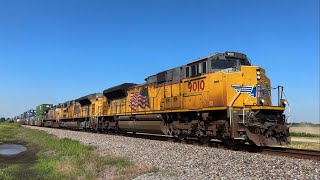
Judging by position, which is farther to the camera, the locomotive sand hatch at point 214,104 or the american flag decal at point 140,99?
the american flag decal at point 140,99

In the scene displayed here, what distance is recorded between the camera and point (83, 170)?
10750 mm

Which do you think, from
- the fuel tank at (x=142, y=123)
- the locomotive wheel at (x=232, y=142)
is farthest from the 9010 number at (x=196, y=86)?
the fuel tank at (x=142, y=123)

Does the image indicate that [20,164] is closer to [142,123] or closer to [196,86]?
[196,86]

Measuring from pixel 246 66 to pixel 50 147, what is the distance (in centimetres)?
1104

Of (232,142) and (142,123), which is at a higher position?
(142,123)

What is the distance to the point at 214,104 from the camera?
1479 cm

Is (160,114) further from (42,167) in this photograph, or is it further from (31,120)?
(31,120)

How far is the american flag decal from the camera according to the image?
21.8 meters

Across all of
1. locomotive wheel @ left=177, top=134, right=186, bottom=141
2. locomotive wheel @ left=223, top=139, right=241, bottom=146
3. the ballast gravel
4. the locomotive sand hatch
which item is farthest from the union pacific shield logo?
locomotive wheel @ left=177, top=134, right=186, bottom=141

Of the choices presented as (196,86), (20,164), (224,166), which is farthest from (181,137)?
(224,166)

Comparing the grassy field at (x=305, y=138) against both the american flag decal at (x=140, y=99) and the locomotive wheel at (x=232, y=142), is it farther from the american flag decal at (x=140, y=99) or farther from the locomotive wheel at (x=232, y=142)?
the american flag decal at (x=140, y=99)

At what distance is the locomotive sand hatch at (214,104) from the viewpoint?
13.3 m

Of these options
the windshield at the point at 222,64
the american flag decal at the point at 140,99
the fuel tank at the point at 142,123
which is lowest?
the fuel tank at the point at 142,123

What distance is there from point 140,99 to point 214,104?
8913mm
